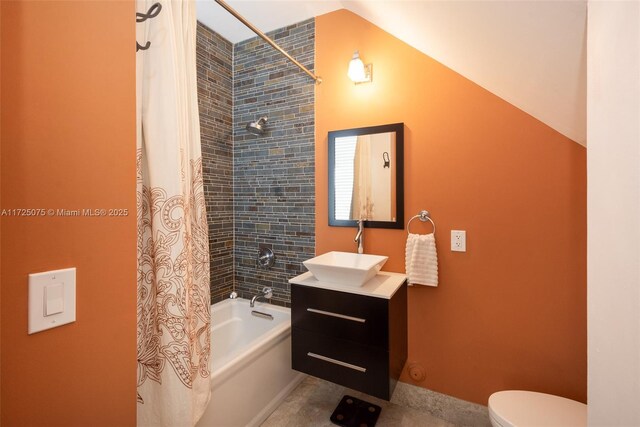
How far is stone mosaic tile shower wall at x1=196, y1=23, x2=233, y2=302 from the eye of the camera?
8.05ft

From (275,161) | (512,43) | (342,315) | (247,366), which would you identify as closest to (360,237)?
(342,315)

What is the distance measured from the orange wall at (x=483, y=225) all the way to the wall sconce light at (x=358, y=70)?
6cm

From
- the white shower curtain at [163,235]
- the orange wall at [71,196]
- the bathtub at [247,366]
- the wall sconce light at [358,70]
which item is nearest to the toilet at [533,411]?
the bathtub at [247,366]

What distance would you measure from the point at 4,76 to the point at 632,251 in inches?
48.1

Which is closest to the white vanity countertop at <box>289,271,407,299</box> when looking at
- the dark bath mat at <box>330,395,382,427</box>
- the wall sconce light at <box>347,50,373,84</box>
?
the dark bath mat at <box>330,395,382,427</box>

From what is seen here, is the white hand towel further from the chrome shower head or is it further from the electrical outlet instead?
the chrome shower head

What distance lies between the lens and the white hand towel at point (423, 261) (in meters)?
1.83

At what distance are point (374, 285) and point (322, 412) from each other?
994mm

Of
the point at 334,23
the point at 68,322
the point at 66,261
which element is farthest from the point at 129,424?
the point at 334,23

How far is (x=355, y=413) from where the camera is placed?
1933 mm

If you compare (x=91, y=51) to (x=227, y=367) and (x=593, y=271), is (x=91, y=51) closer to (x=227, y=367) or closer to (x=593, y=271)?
(x=593, y=271)

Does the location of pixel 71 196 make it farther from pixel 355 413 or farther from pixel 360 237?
pixel 355 413

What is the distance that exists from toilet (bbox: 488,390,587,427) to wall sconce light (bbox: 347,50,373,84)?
207 centimetres

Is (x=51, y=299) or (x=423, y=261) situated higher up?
(x=51, y=299)
